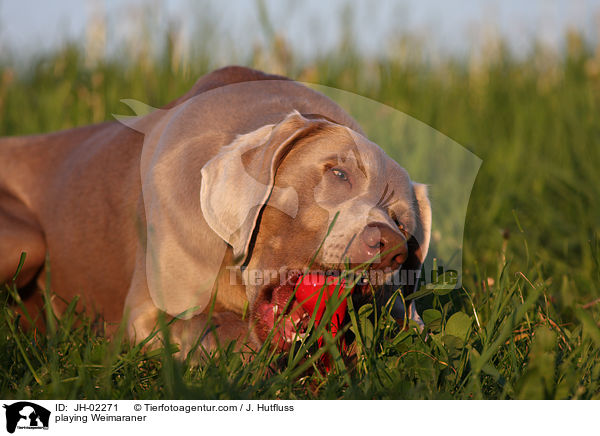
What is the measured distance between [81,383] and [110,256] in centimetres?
122

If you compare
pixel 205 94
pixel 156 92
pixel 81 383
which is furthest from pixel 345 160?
pixel 156 92

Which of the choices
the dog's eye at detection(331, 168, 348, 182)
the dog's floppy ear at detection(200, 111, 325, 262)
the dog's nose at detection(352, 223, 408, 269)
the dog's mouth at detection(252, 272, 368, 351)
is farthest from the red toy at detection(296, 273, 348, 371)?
the dog's eye at detection(331, 168, 348, 182)

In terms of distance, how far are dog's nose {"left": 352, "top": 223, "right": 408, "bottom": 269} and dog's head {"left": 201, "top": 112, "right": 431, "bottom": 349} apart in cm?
1

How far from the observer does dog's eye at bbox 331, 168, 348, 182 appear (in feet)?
8.00

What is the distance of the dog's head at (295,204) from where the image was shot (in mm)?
2326

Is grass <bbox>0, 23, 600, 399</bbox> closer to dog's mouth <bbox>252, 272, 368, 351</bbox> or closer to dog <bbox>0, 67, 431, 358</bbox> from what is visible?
dog's mouth <bbox>252, 272, 368, 351</bbox>

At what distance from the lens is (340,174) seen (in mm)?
2443

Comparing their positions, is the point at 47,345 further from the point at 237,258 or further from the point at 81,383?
the point at 237,258

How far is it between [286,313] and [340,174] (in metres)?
0.51
